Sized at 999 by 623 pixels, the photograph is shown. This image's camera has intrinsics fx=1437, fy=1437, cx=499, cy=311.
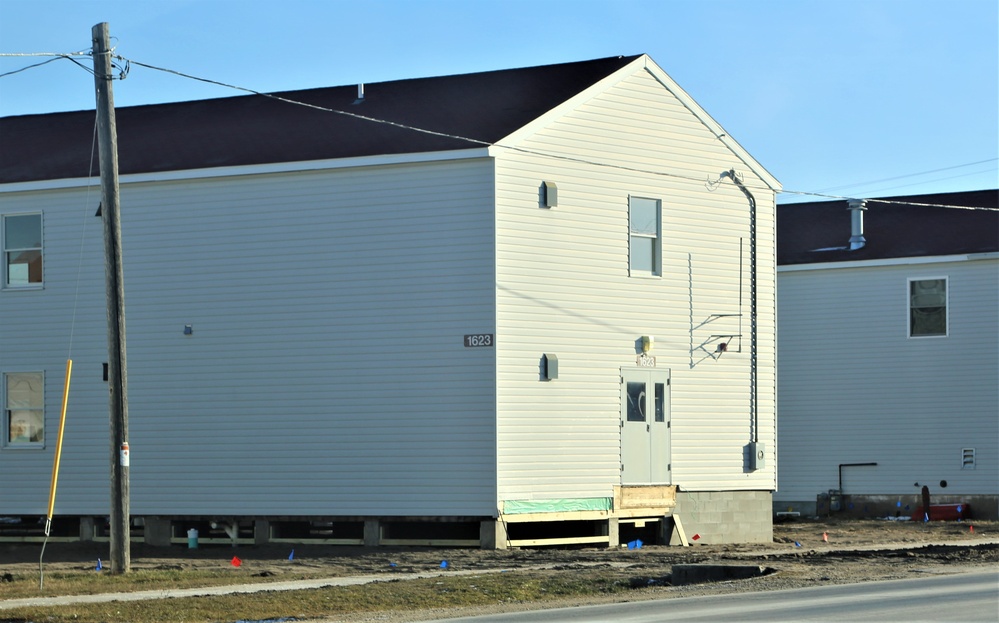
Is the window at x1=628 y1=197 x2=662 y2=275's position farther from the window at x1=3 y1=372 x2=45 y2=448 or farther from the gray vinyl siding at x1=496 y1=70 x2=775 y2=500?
the window at x1=3 y1=372 x2=45 y2=448

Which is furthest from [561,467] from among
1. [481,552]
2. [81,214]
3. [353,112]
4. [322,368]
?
[81,214]

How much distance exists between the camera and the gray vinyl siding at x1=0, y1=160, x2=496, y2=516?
24344 millimetres

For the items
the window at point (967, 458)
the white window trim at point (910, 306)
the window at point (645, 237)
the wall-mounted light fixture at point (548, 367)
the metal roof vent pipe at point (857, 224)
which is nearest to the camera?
the wall-mounted light fixture at point (548, 367)

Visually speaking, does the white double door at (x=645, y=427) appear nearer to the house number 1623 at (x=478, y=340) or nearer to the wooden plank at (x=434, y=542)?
the house number 1623 at (x=478, y=340)

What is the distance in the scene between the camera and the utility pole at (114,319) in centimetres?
1977

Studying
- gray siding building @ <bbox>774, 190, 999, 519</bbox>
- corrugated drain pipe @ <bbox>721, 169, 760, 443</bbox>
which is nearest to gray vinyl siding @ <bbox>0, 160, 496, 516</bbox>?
corrugated drain pipe @ <bbox>721, 169, 760, 443</bbox>

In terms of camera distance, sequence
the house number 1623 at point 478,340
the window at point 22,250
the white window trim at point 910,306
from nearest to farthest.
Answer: the house number 1623 at point 478,340 < the window at point 22,250 < the white window trim at point 910,306

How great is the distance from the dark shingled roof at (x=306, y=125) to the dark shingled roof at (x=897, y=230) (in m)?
12.1

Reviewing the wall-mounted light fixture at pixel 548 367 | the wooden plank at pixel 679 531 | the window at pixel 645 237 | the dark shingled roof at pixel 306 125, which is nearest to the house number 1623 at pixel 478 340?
the wall-mounted light fixture at pixel 548 367

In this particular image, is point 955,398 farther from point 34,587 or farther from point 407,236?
point 34,587

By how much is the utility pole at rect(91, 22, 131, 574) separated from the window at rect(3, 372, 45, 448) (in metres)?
7.86

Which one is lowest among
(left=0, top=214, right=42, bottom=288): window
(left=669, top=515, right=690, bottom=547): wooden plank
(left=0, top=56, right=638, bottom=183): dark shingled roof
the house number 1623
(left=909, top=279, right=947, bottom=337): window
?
(left=669, top=515, right=690, bottom=547): wooden plank

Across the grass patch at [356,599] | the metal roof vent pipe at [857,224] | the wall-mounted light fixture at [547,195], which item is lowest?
the grass patch at [356,599]

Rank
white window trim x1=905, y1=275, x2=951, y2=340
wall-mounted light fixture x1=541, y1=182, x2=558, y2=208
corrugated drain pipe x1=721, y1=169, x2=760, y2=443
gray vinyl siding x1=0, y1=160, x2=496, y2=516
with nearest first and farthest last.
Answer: gray vinyl siding x1=0, y1=160, x2=496, y2=516 < wall-mounted light fixture x1=541, y1=182, x2=558, y2=208 < corrugated drain pipe x1=721, y1=169, x2=760, y2=443 < white window trim x1=905, y1=275, x2=951, y2=340
